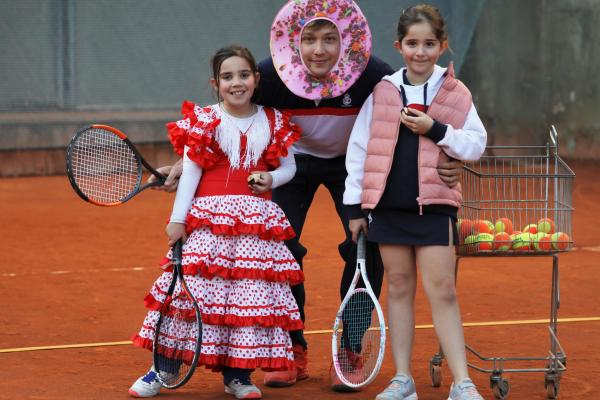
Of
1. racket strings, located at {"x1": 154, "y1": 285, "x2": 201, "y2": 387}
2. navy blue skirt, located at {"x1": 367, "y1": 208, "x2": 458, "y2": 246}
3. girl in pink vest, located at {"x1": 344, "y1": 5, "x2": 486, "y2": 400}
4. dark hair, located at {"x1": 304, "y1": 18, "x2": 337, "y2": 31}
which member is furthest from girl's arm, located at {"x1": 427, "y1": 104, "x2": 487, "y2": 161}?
racket strings, located at {"x1": 154, "y1": 285, "x2": 201, "y2": 387}

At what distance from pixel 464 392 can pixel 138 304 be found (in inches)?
114

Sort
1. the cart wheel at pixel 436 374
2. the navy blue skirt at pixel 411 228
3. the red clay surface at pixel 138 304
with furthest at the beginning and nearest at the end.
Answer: the red clay surface at pixel 138 304
the cart wheel at pixel 436 374
the navy blue skirt at pixel 411 228

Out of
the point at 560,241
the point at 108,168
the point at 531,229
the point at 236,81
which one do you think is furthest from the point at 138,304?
the point at 560,241

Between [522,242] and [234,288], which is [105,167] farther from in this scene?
[522,242]

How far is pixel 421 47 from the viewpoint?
4645 mm

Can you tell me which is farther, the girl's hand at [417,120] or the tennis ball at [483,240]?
the tennis ball at [483,240]

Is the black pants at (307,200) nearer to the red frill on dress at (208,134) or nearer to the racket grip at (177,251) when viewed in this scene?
the red frill on dress at (208,134)

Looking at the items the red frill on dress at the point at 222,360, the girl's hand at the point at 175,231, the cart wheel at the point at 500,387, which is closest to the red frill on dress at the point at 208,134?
the girl's hand at the point at 175,231

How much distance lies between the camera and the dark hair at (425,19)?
15.3ft

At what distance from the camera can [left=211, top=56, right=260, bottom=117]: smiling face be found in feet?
15.9

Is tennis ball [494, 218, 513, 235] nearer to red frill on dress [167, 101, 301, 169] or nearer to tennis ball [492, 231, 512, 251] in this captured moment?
tennis ball [492, 231, 512, 251]

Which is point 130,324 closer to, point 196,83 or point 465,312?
point 465,312

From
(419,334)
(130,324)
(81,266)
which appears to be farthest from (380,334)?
(81,266)

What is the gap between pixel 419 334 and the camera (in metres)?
6.21
